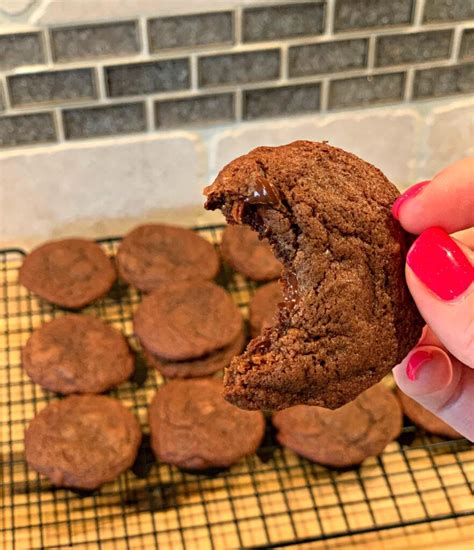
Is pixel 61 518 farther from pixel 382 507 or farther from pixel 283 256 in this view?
pixel 283 256

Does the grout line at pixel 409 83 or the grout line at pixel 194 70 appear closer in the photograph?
the grout line at pixel 194 70

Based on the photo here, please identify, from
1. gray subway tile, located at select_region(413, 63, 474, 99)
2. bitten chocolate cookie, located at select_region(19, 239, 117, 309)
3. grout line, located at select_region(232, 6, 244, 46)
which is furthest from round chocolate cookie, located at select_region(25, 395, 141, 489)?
gray subway tile, located at select_region(413, 63, 474, 99)

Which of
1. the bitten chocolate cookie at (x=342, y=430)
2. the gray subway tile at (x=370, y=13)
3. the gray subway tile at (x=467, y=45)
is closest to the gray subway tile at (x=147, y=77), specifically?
the gray subway tile at (x=370, y=13)

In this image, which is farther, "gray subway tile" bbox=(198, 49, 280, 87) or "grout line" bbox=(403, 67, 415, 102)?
"grout line" bbox=(403, 67, 415, 102)

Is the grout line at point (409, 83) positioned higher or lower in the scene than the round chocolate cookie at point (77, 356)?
higher

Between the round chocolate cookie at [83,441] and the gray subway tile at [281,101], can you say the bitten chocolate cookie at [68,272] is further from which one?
the gray subway tile at [281,101]

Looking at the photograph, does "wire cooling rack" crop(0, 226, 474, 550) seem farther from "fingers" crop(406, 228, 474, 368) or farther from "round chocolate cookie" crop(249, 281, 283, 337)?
"fingers" crop(406, 228, 474, 368)
